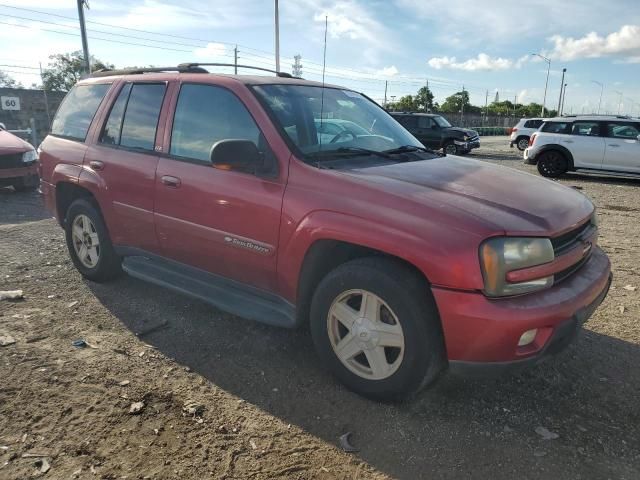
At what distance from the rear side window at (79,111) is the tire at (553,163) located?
12.8m

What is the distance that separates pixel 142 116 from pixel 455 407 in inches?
124

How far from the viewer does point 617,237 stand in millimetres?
6852

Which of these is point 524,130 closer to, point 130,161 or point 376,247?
point 130,161

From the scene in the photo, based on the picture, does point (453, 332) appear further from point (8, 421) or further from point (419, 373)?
point (8, 421)

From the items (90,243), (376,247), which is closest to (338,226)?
(376,247)

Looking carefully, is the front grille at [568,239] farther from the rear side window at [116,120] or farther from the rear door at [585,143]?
the rear door at [585,143]

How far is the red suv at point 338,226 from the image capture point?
2.50m

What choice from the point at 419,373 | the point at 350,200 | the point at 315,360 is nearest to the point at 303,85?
the point at 350,200

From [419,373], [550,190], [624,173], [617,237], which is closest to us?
[419,373]

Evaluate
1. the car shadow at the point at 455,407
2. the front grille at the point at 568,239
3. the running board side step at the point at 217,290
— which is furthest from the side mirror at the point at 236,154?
the front grille at the point at 568,239

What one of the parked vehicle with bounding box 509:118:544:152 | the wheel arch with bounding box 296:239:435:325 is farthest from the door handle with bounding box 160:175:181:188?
the parked vehicle with bounding box 509:118:544:152

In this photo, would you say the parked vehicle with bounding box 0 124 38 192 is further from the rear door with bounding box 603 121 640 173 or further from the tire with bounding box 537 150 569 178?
the rear door with bounding box 603 121 640 173

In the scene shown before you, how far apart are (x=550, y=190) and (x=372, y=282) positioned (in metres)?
1.40

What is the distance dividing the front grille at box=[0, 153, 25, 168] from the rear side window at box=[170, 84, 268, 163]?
710 centimetres
